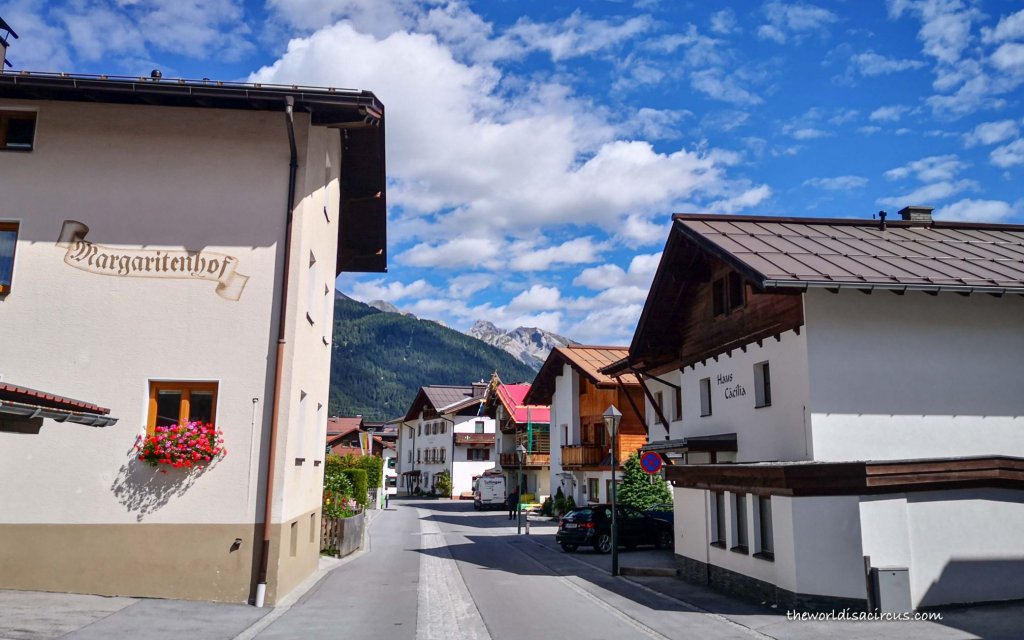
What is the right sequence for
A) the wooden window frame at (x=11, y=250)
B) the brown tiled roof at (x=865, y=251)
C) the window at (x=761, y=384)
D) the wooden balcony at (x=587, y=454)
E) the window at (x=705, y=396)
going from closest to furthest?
the wooden window frame at (x=11, y=250)
the brown tiled roof at (x=865, y=251)
the window at (x=761, y=384)
the window at (x=705, y=396)
the wooden balcony at (x=587, y=454)

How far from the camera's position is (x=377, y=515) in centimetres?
4728

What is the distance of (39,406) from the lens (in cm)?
943

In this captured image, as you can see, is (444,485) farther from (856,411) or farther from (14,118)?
(14,118)

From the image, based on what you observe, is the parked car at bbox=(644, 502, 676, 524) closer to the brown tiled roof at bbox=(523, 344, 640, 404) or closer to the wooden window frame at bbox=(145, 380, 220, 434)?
the brown tiled roof at bbox=(523, 344, 640, 404)

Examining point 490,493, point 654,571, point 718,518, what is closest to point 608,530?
point 654,571

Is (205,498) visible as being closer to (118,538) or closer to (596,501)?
(118,538)

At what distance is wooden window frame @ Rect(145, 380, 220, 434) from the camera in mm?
13766

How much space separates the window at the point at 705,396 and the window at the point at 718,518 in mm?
3996

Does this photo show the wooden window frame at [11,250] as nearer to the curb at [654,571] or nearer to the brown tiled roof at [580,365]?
the curb at [654,571]

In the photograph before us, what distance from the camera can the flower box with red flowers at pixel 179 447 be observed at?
13.1 m

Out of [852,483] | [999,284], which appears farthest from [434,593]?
[999,284]

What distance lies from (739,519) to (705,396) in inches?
223

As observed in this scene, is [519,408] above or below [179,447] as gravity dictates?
above

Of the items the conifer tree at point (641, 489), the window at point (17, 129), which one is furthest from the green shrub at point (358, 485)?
the window at point (17, 129)
